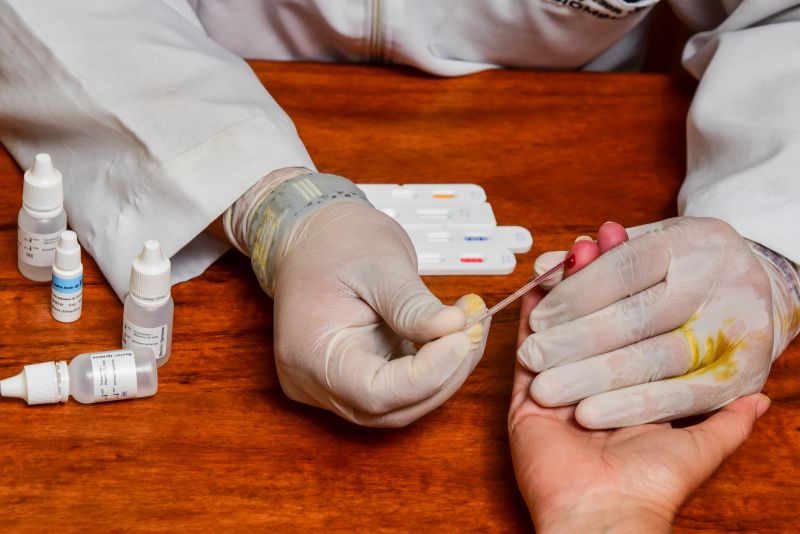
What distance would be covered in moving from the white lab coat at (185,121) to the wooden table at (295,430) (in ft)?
0.21

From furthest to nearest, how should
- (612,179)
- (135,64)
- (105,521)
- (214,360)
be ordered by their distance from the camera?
(612,179)
(135,64)
(214,360)
(105,521)

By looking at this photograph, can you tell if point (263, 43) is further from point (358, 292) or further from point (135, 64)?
point (358, 292)

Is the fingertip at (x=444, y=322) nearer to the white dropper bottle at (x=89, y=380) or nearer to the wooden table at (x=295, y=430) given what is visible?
the wooden table at (x=295, y=430)

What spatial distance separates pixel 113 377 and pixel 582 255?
16.2 inches

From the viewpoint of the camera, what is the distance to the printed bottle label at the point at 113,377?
2.51 feet

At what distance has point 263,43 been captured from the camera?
129cm

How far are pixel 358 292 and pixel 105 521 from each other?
0.26 meters

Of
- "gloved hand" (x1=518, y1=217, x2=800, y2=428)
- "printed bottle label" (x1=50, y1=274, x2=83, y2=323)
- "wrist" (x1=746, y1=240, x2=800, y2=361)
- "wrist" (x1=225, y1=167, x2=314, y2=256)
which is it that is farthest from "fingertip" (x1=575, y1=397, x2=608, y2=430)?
"printed bottle label" (x1=50, y1=274, x2=83, y2=323)

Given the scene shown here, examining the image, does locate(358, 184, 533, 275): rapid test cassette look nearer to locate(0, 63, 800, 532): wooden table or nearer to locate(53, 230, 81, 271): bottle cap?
locate(0, 63, 800, 532): wooden table

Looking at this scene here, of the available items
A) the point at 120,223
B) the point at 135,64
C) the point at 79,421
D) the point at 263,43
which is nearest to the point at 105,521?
the point at 79,421

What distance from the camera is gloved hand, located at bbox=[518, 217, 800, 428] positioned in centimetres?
77

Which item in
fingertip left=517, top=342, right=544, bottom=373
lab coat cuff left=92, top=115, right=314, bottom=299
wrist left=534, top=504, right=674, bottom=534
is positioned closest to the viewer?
wrist left=534, top=504, right=674, bottom=534

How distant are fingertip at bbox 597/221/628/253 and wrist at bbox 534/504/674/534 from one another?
243 mm

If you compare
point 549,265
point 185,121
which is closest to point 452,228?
point 549,265
